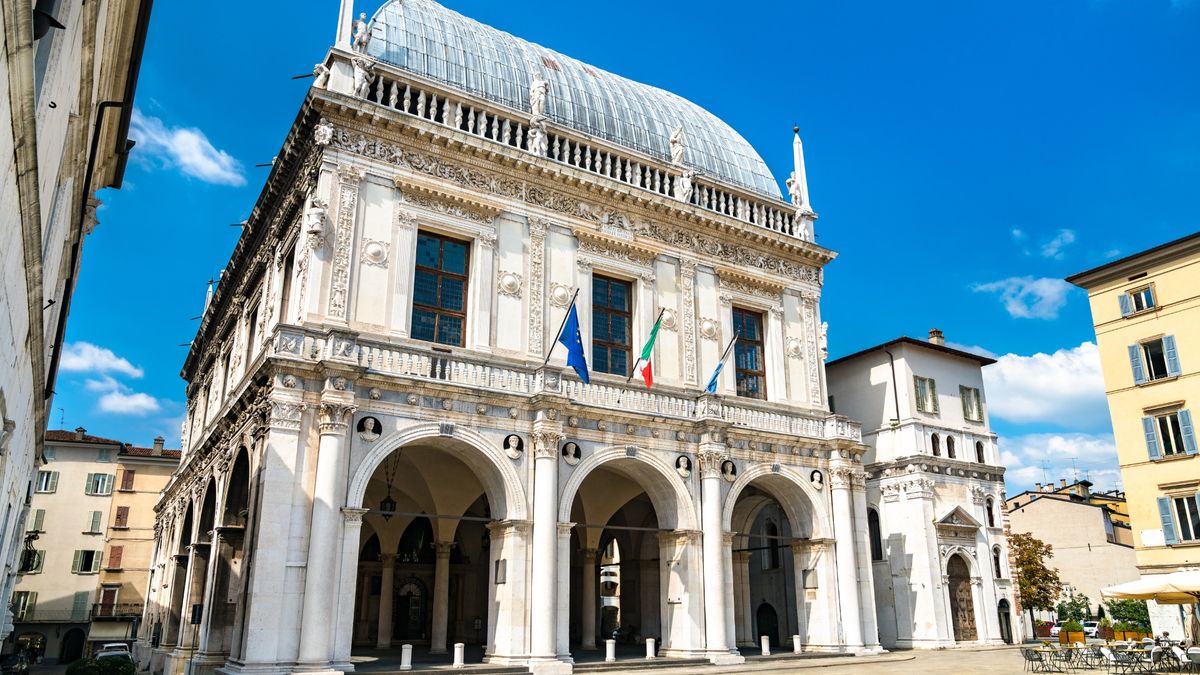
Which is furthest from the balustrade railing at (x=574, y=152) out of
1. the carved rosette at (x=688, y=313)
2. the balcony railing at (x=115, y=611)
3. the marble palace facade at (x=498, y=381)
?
the balcony railing at (x=115, y=611)

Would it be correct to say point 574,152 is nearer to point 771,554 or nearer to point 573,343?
point 573,343

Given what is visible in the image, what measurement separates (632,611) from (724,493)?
10.6 m

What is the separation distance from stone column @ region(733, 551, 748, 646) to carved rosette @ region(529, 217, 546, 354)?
11.6 metres

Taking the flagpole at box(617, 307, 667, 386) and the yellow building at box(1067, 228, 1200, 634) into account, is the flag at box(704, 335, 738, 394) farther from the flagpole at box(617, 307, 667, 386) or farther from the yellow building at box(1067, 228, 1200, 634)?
the yellow building at box(1067, 228, 1200, 634)

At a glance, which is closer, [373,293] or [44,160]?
[44,160]

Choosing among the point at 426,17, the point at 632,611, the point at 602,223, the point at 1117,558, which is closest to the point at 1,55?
the point at 602,223

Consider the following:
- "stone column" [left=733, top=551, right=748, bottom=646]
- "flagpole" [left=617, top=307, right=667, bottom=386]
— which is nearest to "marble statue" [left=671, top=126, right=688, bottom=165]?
"flagpole" [left=617, top=307, right=667, bottom=386]

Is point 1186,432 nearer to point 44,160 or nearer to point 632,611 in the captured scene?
point 632,611

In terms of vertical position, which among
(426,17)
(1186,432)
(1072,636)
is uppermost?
(426,17)

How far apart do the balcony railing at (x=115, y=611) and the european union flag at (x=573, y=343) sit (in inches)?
1804

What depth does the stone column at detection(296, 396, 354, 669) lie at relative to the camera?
1845cm

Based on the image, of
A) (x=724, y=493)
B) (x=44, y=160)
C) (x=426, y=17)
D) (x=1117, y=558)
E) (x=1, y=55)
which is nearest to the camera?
(x=1, y=55)

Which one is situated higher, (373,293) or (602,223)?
(602,223)

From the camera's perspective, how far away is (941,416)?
3597 centimetres
